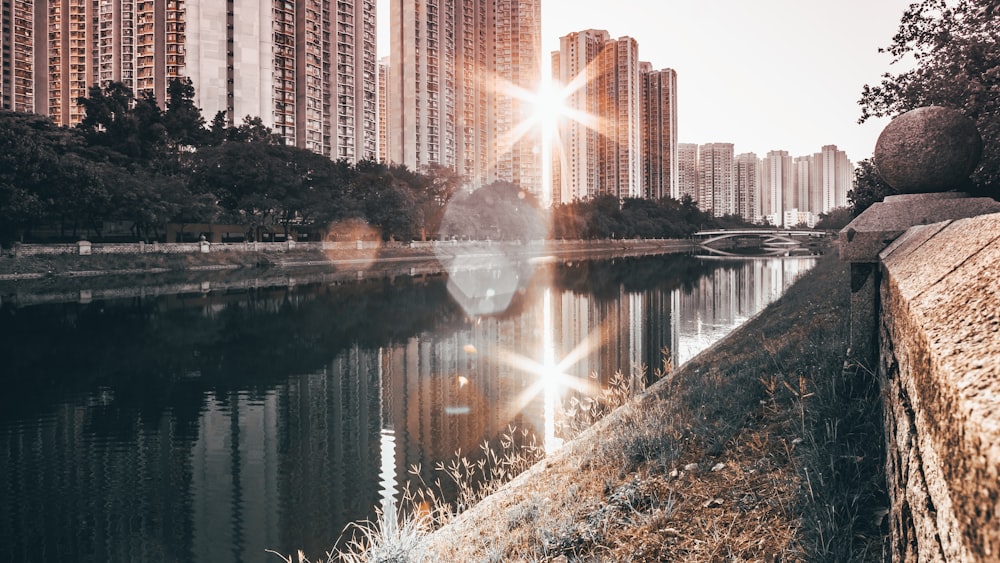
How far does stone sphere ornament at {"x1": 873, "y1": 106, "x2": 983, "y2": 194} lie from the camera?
→ 5785mm

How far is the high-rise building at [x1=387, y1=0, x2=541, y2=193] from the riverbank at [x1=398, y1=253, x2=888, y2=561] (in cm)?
11776

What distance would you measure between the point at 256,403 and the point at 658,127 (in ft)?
508

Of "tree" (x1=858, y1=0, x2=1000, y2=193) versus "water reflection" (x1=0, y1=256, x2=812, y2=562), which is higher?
"tree" (x1=858, y1=0, x2=1000, y2=193)

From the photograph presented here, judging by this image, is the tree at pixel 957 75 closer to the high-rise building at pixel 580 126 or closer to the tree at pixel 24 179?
the tree at pixel 24 179

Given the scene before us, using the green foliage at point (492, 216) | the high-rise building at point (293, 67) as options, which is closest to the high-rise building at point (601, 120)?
the high-rise building at point (293, 67)

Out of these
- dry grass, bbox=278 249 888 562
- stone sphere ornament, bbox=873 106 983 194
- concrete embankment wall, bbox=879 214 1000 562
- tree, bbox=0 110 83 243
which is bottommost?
dry grass, bbox=278 249 888 562

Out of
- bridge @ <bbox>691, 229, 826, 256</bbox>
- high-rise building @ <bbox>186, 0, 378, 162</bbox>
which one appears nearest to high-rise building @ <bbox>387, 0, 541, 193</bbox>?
high-rise building @ <bbox>186, 0, 378, 162</bbox>

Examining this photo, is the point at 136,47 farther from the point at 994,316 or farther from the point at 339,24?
the point at 994,316

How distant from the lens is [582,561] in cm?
423

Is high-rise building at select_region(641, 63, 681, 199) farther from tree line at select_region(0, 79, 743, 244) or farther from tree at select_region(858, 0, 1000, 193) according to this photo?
tree at select_region(858, 0, 1000, 193)

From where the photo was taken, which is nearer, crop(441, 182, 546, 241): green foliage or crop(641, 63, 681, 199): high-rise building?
crop(441, 182, 546, 241): green foliage

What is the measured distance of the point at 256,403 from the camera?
1422 centimetres

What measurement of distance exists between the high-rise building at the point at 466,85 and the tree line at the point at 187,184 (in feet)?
138

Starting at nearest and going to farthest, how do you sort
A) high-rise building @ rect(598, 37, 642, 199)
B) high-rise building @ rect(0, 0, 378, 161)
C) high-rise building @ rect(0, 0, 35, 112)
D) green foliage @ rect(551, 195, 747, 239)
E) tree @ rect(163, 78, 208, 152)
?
tree @ rect(163, 78, 208, 152), high-rise building @ rect(0, 0, 378, 161), green foliage @ rect(551, 195, 747, 239), high-rise building @ rect(0, 0, 35, 112), high-rise building @ rect(598, 37, 642, 199)
